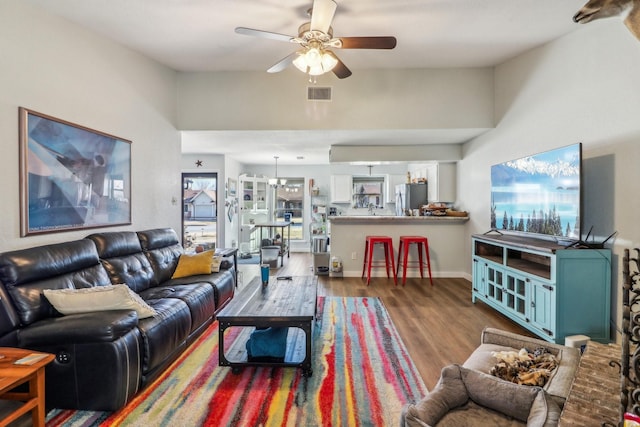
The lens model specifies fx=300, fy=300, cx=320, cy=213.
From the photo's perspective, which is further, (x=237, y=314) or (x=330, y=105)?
(x=330, y=105)

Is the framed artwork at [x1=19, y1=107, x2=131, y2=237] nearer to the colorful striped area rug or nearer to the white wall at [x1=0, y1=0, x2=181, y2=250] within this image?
the white wall at [x1=0, y1=0, x2=181, y2=250]

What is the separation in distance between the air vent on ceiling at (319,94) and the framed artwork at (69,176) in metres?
2.41

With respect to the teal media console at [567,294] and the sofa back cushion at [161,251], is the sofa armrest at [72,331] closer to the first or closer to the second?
the sofa back cushion at [161,251]

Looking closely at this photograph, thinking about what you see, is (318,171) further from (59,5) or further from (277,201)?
(59,5)

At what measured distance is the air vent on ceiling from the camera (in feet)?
14.1

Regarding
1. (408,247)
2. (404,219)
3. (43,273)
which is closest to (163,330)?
(43,273)

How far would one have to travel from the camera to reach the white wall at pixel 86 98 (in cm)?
223

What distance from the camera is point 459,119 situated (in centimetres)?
427

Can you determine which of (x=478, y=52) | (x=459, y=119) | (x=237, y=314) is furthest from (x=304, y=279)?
(x=478, y=52)

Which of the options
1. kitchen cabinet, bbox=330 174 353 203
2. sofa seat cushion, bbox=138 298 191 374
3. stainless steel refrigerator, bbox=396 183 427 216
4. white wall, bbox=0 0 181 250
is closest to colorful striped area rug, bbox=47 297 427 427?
sofa seat cushion, bbox=138 298 191 374

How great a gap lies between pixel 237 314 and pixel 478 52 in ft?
13.2

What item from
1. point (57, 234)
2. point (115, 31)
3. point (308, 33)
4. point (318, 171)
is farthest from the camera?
point (318, 171)

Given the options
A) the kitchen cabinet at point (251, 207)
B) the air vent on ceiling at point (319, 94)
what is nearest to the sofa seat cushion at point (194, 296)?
the air vent on ceiling at point (319, 94)

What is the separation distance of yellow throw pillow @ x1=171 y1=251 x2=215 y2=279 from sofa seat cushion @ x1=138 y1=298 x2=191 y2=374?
92 centimetres
